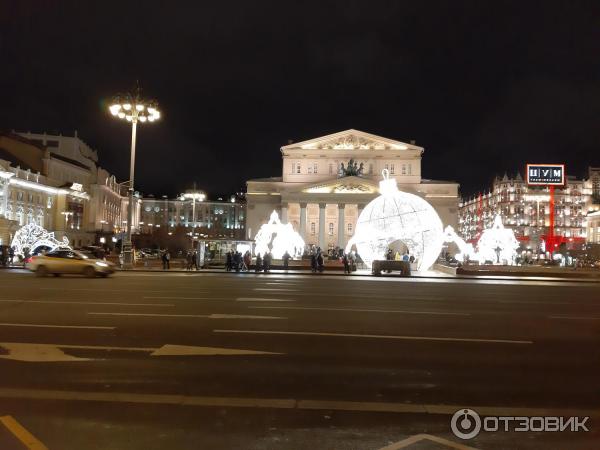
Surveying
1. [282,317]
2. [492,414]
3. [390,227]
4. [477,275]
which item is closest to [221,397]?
[492,414]

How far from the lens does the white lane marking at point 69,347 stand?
8.33m

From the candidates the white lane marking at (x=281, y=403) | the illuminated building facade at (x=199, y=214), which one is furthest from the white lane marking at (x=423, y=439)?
the illuminated building facade at (x=199, y=214)

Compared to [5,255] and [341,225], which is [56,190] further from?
[5,255]

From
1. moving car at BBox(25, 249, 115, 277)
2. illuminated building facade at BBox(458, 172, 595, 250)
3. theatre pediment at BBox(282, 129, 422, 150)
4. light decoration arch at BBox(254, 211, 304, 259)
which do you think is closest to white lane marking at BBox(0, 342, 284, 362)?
moving car at BBox(25, 249, 115, 277)

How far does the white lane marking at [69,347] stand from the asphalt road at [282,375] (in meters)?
0.03

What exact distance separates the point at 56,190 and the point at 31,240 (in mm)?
38768

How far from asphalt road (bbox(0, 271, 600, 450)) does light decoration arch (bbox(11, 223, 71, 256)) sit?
3083 cm

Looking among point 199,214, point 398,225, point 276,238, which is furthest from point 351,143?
point 398,225

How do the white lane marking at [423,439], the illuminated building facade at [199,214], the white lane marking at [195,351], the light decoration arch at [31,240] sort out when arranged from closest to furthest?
the white lane marking at [423,439] < the white lane marking at [195,351] < the light decoration arch at [31,240] < the illuminated building facade at [199,214]

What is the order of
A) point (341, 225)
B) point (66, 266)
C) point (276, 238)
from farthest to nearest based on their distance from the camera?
1. point (341, 225)
2. point (276, 238)
3. point (66, 266)

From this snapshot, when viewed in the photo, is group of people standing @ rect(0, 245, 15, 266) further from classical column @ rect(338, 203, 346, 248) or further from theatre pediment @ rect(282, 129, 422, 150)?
theatre pediment @ rect(282, 129, 422, 150)

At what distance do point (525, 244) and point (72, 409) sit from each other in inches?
4552

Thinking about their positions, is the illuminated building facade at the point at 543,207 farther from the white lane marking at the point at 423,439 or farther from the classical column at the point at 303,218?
the white lane marking at the point at 423,439

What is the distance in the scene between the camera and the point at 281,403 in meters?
6.31
